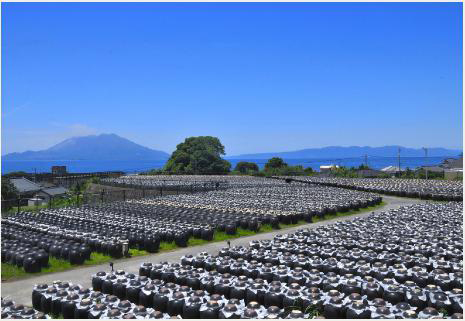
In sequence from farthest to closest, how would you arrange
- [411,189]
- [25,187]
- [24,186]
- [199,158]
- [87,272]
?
1. [199,158]
2. [24,186]
3. [25,187]
4. [411,189]
5. [87,272]

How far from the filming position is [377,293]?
52.8ft

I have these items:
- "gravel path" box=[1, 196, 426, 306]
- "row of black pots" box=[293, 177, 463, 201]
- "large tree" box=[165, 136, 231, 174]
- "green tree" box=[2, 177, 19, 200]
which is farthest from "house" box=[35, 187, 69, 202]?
"gravel path" box=[1, 196, 426, 306]

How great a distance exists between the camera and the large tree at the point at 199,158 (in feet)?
336

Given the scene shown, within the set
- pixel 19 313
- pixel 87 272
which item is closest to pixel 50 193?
pixel 87 272

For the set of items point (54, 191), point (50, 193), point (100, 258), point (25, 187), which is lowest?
point (100, 258)

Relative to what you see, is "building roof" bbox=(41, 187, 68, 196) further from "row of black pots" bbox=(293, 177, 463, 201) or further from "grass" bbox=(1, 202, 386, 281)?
"grass" bbox=(1, 202, 386, 281)

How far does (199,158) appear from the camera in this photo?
103 meters

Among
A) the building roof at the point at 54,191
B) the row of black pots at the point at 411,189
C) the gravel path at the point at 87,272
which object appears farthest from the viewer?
the building roof at the point at 54,191

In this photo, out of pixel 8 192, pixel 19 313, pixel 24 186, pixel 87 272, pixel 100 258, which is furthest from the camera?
pixel 24 186

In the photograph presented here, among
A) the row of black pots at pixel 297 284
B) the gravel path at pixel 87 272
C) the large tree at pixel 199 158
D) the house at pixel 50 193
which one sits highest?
the large tree at pixel 199 158

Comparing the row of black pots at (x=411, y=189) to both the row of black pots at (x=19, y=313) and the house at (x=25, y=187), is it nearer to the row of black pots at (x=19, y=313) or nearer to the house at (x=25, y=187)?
the house at (x=25, y=187)

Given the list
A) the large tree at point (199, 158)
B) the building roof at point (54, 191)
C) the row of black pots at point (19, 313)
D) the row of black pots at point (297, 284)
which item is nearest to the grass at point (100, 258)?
the row of black pots at point (297, 284)

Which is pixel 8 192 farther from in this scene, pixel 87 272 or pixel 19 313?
pixel 19 313

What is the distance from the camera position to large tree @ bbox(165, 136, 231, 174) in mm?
102375
